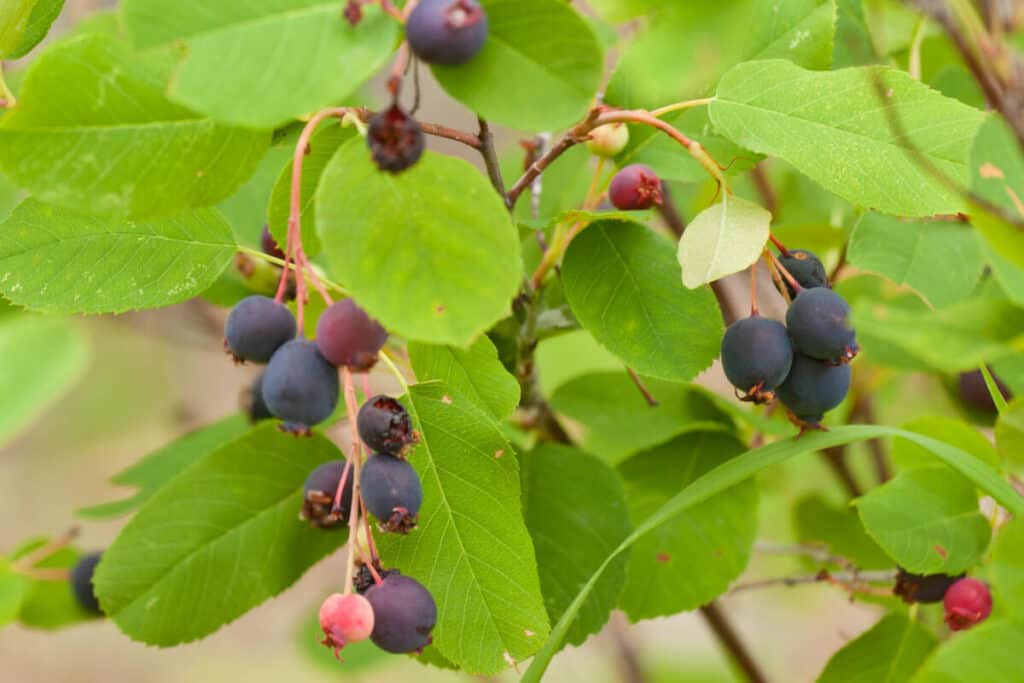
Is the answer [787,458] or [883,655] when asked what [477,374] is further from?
[883,655]

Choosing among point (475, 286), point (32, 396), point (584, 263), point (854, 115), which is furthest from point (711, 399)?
point (32, 396)

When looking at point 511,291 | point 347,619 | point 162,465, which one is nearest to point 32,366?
point 162,465

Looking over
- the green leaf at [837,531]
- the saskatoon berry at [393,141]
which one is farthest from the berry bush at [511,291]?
the green leaf at [837,531]

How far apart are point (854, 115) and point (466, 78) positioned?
0.91ft

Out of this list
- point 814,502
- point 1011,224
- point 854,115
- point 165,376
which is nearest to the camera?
point 1011,224

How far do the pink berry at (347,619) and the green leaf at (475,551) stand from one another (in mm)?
87

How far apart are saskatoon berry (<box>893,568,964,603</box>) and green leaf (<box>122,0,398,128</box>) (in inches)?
24.8

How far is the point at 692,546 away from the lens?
40.0 inches

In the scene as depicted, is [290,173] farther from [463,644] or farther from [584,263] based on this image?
[463,644]

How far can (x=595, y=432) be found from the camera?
111 cm

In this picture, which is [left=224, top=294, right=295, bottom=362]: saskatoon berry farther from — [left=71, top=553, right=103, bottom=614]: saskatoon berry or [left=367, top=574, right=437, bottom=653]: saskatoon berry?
[left=71, top=553, right=103, bottom=614]: saskatoon berry

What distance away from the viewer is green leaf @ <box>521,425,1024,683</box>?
0.67 metres

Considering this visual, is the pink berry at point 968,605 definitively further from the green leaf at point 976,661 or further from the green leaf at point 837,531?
the green leaf at point 837,531

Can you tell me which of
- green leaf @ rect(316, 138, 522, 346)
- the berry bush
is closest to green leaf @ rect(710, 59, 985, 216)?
the berry bush
